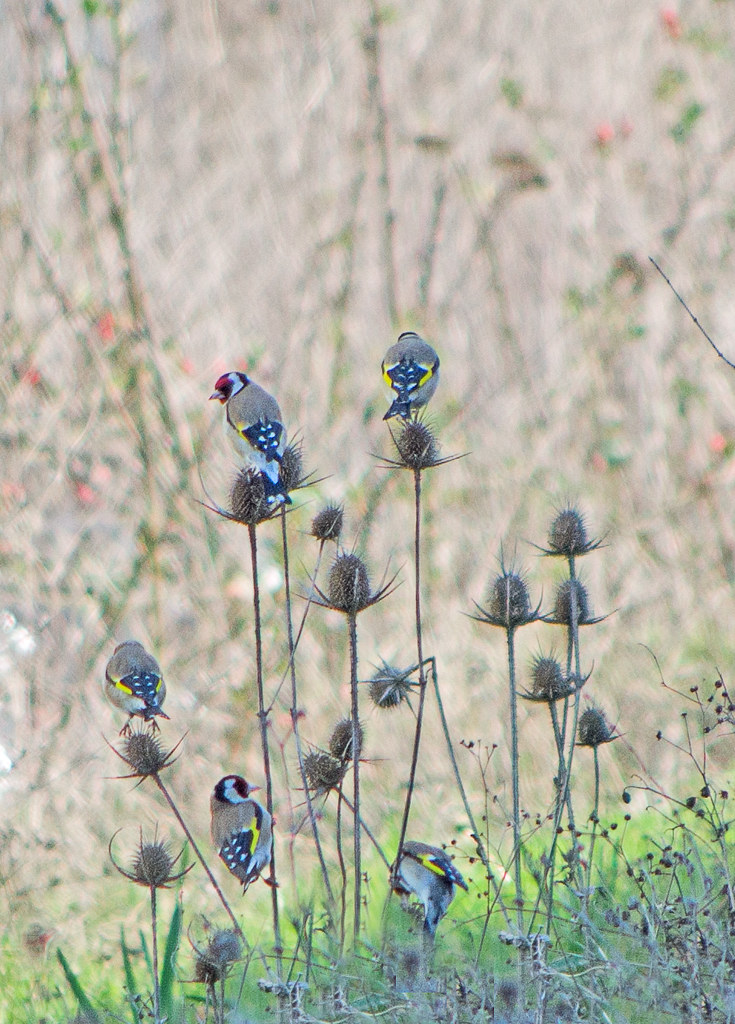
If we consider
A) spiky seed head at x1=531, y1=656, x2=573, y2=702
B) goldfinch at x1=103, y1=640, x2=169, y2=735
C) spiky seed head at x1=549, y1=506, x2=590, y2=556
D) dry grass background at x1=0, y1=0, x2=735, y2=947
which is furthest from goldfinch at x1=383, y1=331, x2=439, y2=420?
dry grass background at x1=0, y1=0, x2=735, y2=947

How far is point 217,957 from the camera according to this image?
3.17 meters

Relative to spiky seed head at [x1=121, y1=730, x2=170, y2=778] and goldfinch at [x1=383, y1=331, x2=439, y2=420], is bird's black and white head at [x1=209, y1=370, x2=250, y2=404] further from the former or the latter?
spiky seed head at [x1=121, y1=730, x2=170, y2=778]

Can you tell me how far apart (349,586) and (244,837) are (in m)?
0.70

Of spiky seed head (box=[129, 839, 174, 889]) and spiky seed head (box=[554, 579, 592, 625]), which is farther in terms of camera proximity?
spiky seed head (box=[554, 579, 592, 625])

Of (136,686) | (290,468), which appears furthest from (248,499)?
(136,686)

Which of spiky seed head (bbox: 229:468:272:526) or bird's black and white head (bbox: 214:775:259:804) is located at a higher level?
spiky seed head (bbox: 229:468:272:526)

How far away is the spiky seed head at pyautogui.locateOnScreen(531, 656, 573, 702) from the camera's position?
375 centimetres

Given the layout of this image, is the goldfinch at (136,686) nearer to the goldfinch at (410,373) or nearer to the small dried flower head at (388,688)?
the small dried flower head at (388,688)

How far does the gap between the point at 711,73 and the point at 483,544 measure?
320 cm

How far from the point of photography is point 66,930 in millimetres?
6305

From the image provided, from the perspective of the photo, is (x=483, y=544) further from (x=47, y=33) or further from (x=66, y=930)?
(x=47, y=33)

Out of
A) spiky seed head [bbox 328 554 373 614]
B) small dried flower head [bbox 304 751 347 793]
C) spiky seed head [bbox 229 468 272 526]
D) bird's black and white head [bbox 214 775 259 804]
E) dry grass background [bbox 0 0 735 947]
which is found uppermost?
dry grass background [bbox 0 0 735 947]

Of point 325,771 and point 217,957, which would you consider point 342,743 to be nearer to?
point 325,771

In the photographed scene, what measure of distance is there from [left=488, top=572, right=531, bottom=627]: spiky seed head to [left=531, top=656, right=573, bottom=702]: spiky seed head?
0.25 m
